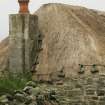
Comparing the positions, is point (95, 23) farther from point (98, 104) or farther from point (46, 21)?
point (98, 104)

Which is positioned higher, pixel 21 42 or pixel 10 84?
pixel 21 42

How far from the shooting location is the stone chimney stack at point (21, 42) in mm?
32375

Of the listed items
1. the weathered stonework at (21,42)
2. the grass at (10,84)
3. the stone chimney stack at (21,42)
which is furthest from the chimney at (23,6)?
the grass at (10,84)

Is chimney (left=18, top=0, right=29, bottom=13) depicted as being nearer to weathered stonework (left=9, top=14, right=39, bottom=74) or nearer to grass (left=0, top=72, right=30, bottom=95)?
weathered stonework (left=9, top=14, right=39, bottom=74)

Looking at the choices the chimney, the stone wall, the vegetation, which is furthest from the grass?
the chimney

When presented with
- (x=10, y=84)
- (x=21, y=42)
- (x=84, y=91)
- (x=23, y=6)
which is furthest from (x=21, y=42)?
(x=10, y=84)

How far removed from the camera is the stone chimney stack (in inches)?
1275

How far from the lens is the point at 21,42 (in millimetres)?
32531

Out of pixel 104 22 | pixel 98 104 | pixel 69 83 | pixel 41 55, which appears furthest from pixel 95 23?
pixel 98 104

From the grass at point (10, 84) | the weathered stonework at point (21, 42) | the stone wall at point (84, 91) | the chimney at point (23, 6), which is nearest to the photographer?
the grass at point (10, 84)

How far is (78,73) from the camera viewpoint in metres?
30.2

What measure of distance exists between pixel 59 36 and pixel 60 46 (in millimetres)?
573

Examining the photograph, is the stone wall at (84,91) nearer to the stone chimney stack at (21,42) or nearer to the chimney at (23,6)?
the stone chimney stack at (21,42)

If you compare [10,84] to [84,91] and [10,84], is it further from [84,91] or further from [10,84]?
[84,91]
